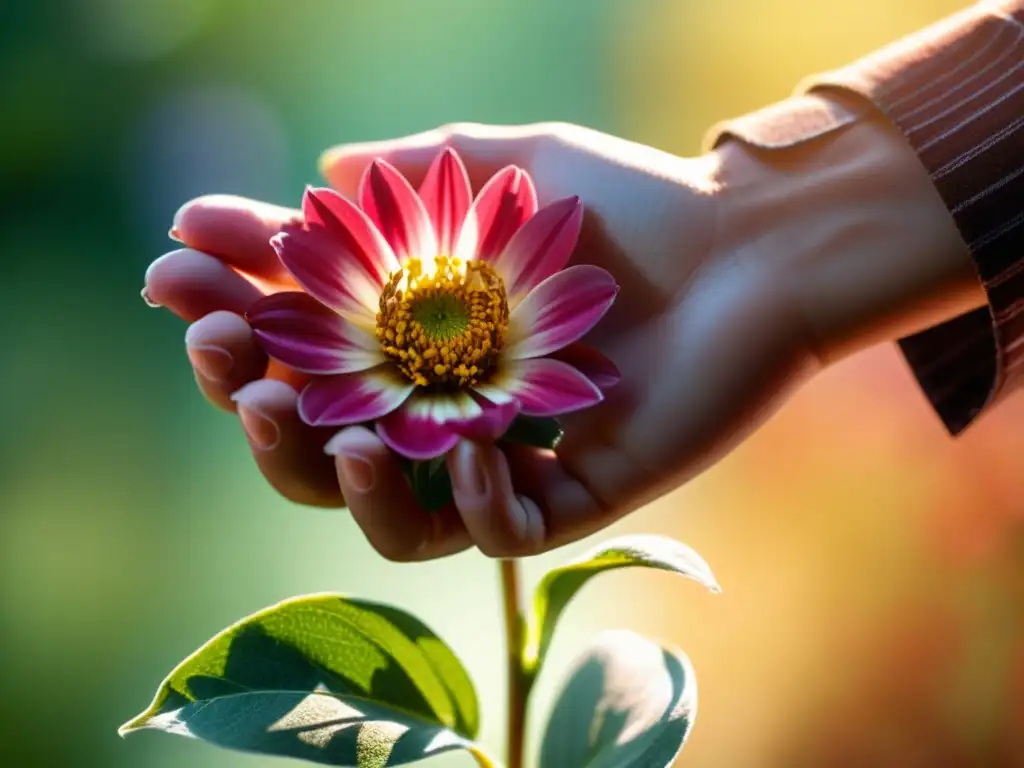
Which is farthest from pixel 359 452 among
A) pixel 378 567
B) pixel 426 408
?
pixel 378 567

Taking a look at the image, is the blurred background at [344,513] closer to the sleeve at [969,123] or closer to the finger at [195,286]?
the sleeve at [969,123]

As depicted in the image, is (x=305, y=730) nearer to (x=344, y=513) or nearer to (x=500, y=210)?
(x=500, y=210)

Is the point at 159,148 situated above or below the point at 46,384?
above

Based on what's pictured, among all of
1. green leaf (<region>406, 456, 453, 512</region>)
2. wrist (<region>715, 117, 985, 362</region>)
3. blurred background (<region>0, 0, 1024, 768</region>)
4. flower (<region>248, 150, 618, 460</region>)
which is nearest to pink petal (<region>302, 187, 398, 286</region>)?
flower (<region>248, 150, 618, 460</region>)

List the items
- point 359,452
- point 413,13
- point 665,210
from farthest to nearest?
point 413,13, point 665,210, point 359,452

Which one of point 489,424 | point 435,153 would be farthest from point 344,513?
point 489,424

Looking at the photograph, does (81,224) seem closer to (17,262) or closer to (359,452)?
(17,262)

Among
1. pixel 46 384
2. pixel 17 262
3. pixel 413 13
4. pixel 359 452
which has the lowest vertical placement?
pixel 359 452
